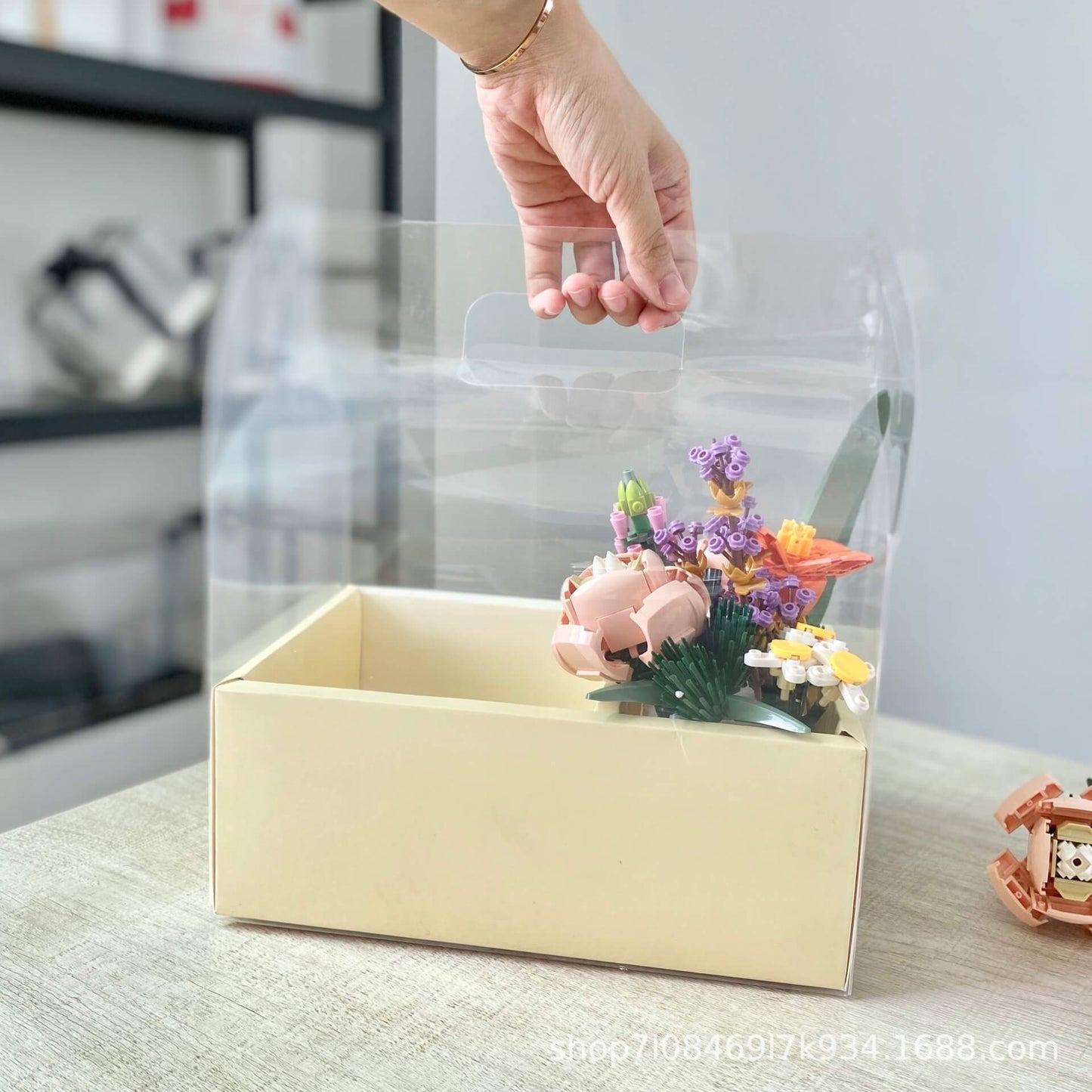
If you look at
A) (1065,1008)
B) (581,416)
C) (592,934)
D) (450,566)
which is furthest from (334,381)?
(1065,1008)

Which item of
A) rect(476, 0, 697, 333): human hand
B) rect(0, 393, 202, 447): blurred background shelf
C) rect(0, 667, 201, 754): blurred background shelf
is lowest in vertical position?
rect(0, 667, 201, 754): blurred background shelf

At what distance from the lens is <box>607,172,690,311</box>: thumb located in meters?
0.67

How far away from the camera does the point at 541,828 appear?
1.86 ft

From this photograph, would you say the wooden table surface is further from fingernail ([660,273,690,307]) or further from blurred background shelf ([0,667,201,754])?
blurred background shelf ([0,667,201,754])

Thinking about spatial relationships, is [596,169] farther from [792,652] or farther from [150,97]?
[150,97]

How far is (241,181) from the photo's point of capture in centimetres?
180

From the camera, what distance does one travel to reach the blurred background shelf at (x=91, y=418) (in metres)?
1.40

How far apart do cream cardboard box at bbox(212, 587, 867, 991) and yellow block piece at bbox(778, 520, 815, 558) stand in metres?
0.09

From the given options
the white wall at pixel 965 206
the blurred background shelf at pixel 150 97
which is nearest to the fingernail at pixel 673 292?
the white wall at pixel 965 206

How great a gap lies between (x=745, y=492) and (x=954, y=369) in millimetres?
659

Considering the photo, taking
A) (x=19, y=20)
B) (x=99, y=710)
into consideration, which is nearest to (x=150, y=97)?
(x=19, y=20)

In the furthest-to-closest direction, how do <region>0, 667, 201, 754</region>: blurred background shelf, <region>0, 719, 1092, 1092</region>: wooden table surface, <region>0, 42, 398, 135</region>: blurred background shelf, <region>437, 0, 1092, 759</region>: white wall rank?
1. <region>0, 667, 201, 754</region>: blurred background shelf
2. <region>0, 42, 398, 135</region>: blurred background shelf
3. <region>437, 0, 1092, 759</region>: white wall
4. <region>0, 719, 1092, 1092</region>: wooden table surface

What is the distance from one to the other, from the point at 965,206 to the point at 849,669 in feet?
2.53

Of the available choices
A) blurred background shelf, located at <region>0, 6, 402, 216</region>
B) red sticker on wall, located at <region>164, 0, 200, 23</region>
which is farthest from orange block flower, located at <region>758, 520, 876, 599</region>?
red sticker on wall, located at <region>164, 0, 200, 23</region>
